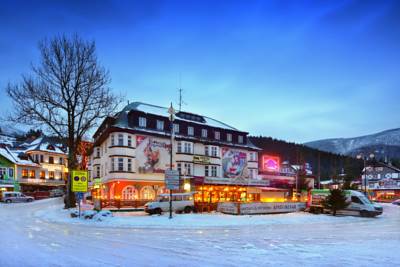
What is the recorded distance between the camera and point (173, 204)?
32.7 metres

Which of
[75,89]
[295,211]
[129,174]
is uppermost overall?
[75,89]

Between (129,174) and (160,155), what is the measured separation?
5.45 m

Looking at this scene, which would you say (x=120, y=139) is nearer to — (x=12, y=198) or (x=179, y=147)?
(x=179, y=147)

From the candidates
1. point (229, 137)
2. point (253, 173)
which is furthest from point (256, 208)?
point (253, 173)

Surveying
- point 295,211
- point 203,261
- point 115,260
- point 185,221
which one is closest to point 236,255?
point 203,261

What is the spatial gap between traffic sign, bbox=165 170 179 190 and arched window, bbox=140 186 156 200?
20.0m

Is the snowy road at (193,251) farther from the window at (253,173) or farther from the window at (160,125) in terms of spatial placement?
the window at (253,173)

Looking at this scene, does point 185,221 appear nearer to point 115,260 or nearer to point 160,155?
point 115,260

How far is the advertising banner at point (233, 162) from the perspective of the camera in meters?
56.9

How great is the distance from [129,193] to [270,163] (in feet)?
94.6

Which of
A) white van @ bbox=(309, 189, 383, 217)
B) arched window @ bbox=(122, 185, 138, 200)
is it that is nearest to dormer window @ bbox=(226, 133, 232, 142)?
arched window @ bbox=(122, 185, 138, 200)

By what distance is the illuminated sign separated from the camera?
214 ft

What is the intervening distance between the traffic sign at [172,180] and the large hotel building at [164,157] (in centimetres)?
1222

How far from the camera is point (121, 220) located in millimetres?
25328
